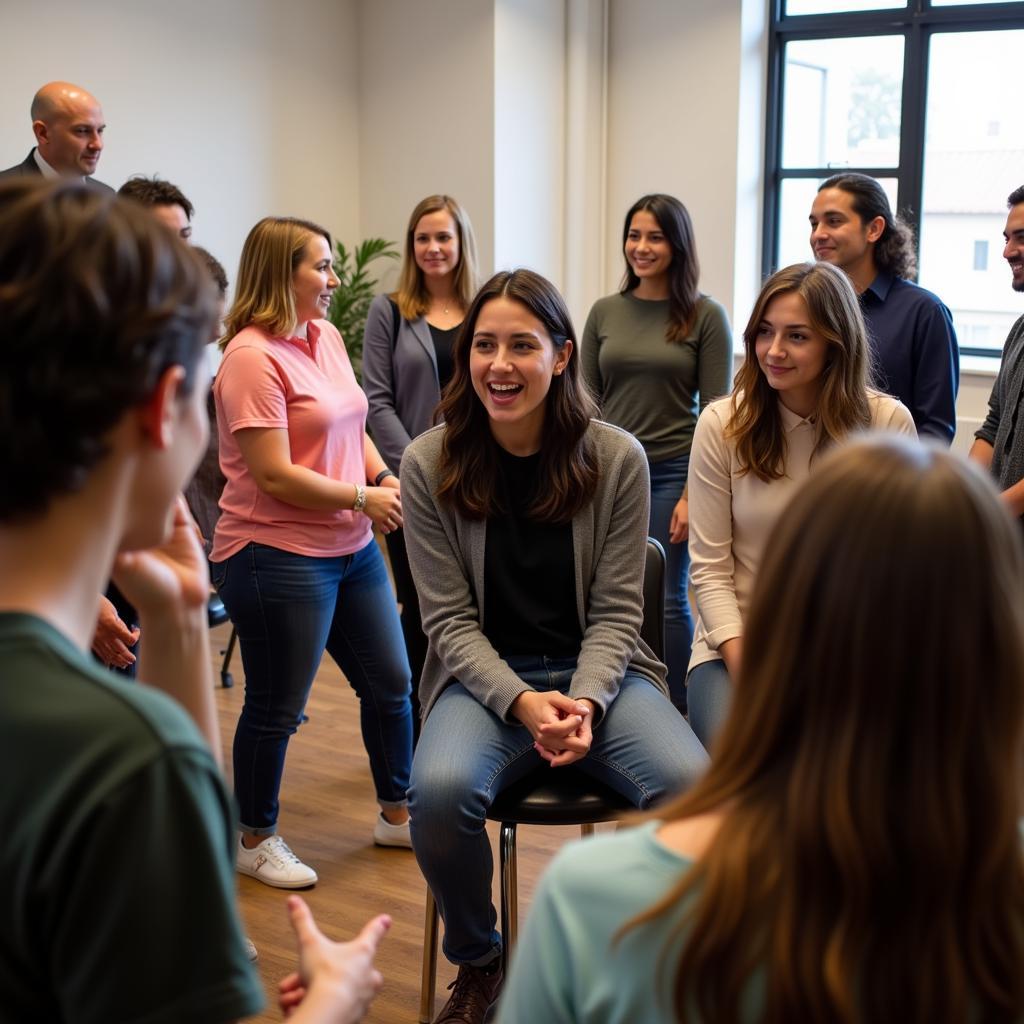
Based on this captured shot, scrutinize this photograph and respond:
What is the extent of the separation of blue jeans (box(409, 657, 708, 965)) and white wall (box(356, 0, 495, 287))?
12.2 feet

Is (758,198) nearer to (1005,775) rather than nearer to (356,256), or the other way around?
(356,256)

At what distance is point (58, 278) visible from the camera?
79 cm

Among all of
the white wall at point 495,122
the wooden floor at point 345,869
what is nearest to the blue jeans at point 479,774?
the wooden floor at point 345,869

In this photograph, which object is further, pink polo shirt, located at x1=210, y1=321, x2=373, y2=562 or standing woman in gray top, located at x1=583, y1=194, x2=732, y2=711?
standing woman in gray top, located at x1=583, y1=194, x2=732, y2=711

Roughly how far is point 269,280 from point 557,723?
125cm

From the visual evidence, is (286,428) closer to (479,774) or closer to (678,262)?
(479,774)

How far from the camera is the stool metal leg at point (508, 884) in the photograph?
2121 millimetres

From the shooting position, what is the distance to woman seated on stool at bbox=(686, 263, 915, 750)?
243 cm

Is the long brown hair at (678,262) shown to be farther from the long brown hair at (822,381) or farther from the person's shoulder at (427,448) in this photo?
the person's shoulder at (427,448)

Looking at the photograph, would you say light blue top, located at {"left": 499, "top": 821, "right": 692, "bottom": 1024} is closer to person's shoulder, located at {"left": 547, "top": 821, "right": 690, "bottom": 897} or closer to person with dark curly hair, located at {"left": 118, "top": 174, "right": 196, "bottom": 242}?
person's shoulder, located at {"left": 547, "top": 821, "right": 690, "bottom": 897}

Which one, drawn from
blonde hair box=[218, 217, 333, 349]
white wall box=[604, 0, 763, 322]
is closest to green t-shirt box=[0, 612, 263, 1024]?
blonde hair box=[218, 217, 333, 349]

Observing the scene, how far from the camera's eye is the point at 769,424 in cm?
247

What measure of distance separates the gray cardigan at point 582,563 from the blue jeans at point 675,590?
1.30m

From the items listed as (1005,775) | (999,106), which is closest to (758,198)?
(999,106)
